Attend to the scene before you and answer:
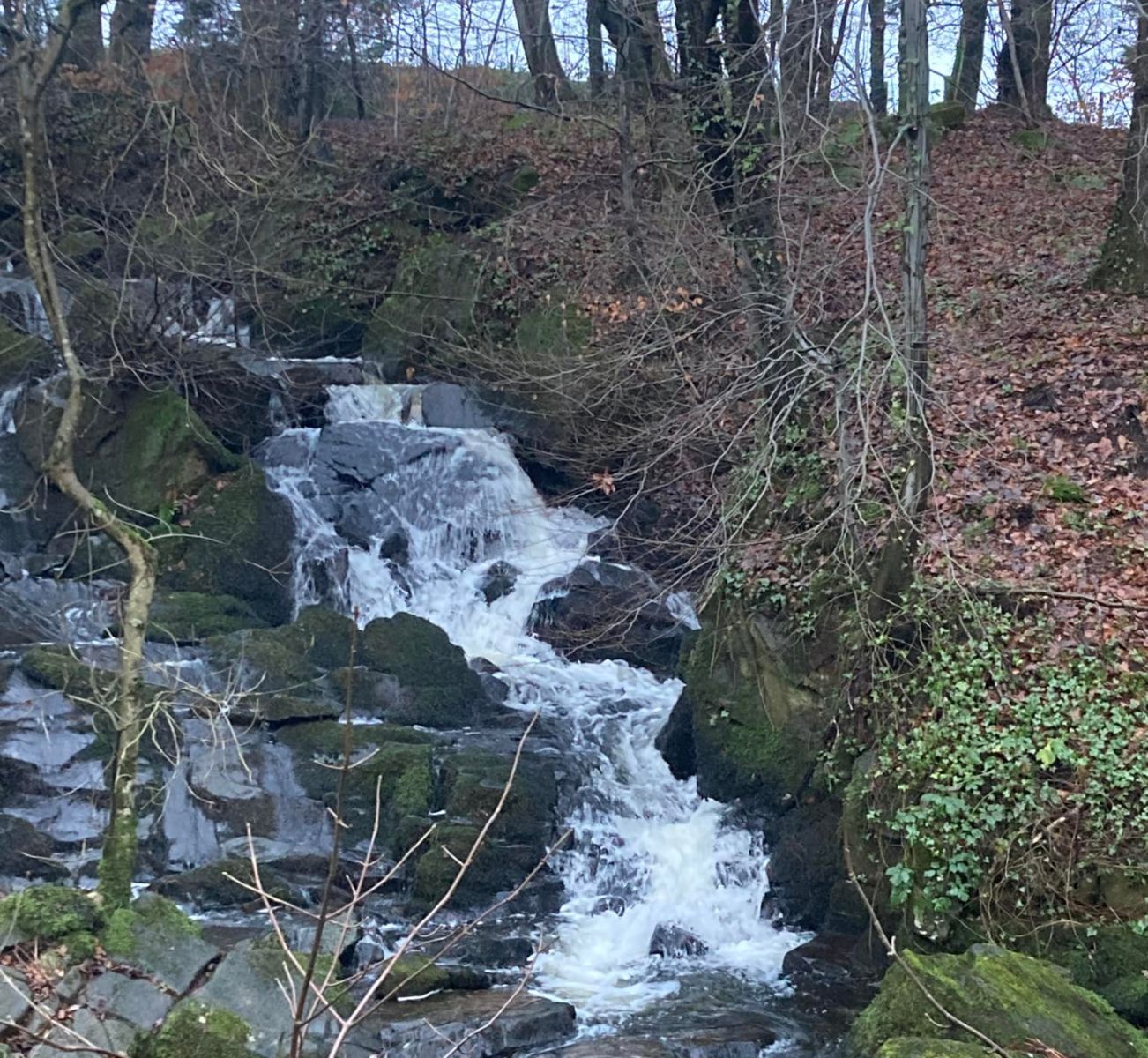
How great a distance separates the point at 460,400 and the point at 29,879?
26.3ft

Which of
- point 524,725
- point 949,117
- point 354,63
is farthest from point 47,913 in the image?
point 354,63

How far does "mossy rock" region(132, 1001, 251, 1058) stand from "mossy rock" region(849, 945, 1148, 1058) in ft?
9.56

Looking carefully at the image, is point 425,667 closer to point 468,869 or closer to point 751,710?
point 468,869

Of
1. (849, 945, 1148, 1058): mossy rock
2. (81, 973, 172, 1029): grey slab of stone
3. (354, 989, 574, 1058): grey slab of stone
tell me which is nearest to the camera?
(849, 945, 1148, 1058): mossy rock

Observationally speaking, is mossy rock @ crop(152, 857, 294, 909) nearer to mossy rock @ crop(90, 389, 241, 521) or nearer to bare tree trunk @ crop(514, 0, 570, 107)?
mossy rock @ crop(90, 389, 241, 521)

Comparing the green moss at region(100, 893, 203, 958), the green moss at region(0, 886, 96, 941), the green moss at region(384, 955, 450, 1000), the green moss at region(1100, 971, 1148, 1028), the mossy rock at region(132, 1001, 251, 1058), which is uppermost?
the green moss at region(0, 886, 96, 941)

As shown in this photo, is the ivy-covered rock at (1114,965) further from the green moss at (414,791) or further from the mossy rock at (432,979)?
the green moss at (414,791)

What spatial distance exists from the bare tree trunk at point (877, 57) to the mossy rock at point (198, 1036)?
9.30 metres

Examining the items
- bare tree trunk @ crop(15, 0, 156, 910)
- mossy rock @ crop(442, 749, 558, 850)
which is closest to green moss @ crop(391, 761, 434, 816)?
mossy rock @ crop(442, 749, 558, 850)

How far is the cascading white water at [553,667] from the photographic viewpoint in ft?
28.4

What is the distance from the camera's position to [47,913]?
623cm

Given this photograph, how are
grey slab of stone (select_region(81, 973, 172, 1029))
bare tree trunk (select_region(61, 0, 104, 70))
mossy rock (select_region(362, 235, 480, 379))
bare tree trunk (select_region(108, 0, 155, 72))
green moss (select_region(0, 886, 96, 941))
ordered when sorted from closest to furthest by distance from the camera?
1. grey slab of stone (select_region(81, 973, 172, 1029))
2. green moss (select_region(0, 886, 96, 941))
3. mossy rock (select_region(362, 235, 480, 379))
4. bare tree trunk (select_region(108, 0, 155, 72))
5. bare tree trunk (select_region(61, 0, 104, 70))

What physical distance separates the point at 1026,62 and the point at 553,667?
47.5ft

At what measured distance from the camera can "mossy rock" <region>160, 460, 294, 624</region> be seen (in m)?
13.2
